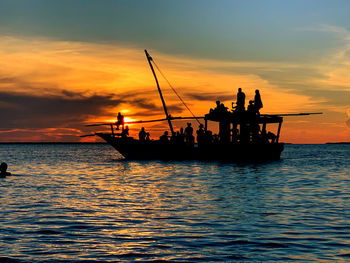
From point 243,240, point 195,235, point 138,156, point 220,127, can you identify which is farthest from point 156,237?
point 138,156

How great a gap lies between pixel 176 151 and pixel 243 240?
34905mm

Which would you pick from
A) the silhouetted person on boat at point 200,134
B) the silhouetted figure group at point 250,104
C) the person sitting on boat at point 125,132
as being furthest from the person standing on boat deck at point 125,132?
the silhouetted figure group at point 250,104

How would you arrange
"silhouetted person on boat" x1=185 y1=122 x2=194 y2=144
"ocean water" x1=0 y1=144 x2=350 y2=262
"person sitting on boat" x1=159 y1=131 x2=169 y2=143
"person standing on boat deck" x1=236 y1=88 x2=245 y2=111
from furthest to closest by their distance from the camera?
1. "person sitting on boat" x1=159 y1=131 x2=169 y2=143
2. "silhouetted person on boat" x1=185 y1=122 x2=194 y2=144
3. "person standing on boat deck" x1=236 y1=88 x2=245 y2=111
4. "ocean water" x1=0 y1=144 x2=350 y2=262

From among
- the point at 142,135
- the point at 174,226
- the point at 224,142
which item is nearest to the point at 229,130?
the point at 224,142

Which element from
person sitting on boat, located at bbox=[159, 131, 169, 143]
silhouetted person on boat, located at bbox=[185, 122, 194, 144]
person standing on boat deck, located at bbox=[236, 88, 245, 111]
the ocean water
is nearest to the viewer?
the ocean water

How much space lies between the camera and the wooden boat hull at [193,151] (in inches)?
1708

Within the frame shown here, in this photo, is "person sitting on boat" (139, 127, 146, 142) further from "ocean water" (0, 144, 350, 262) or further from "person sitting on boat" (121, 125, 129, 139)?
"ocean water" (0, 144, 350, 262)

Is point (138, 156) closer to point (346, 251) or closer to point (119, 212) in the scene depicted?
point (119, 212)

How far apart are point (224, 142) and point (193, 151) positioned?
3219 mm

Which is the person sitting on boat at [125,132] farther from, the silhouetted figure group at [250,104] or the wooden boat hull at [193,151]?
the silhouetted figure group at [250,104]

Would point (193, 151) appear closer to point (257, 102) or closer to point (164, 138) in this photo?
point (164, 138)

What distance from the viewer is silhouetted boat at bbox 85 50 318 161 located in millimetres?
43059

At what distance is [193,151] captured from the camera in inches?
1785

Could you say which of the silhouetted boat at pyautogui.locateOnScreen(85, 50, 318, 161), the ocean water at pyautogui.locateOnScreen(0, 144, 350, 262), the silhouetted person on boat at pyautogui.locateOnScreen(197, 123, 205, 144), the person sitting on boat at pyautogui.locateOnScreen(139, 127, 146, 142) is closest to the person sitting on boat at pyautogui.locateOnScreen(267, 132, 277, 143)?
the silhouetted boat at pyautogui.locateOnScreen(85, 50, 318, 161)
